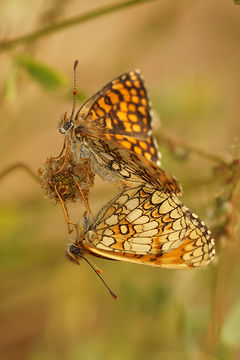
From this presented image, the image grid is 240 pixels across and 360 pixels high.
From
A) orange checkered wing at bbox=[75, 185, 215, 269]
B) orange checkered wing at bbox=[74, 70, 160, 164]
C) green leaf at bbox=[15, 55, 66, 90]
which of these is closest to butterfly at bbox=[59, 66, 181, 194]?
orange checkered wing at bbox=[74, 70, 160, 164]

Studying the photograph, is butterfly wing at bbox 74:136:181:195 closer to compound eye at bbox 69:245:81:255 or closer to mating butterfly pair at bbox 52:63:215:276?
mating butterfly pair at bbox 52:63:215:276

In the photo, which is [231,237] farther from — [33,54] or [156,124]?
[33,54]

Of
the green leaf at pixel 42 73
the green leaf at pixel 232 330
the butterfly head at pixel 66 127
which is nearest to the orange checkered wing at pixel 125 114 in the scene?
the butterfly head at pixel 66 127

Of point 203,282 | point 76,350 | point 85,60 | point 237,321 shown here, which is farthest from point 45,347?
point 85,60

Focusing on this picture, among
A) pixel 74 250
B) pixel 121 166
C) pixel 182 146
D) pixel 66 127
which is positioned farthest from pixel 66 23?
pixel 74 250

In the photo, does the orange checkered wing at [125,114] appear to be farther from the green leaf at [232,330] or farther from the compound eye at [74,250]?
the green leaf at [232,330]
